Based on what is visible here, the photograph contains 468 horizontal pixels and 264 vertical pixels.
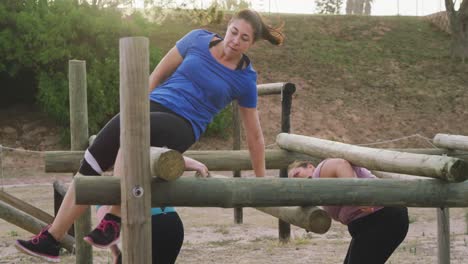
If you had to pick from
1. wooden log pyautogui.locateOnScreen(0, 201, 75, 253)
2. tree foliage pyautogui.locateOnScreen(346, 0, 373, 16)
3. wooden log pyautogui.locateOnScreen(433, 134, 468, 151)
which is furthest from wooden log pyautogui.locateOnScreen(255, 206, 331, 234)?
tree foliage pyautogui.locateOnScreen(346, 0, 373, 16)

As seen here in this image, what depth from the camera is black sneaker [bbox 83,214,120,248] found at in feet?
10.3

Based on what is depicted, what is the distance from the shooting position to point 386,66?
22500mm

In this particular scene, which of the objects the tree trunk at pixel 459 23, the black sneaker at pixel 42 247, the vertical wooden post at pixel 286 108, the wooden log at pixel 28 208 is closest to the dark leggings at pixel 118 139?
the black sneaker at pixel 42 247

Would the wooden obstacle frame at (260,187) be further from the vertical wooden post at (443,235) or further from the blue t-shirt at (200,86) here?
the vertical wooden post at (443,235)

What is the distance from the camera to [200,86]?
11.7ft

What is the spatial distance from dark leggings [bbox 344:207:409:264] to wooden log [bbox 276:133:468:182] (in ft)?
0.88

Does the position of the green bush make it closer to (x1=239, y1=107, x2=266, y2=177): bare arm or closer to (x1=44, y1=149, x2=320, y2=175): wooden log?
(x1=44, y1=149, x2=320, y2=175): wooden log

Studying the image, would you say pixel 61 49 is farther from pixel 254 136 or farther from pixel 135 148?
Result: pixel 135 148

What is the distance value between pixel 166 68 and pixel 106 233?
1040 mm

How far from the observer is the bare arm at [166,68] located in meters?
3.84

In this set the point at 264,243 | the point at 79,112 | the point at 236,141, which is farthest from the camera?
the point at 236,141

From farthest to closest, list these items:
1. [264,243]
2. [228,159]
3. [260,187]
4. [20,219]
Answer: [264,243], [20,219], [228,159], [260,187]

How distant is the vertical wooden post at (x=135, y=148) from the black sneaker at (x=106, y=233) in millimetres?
57

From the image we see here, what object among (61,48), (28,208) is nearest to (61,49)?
(61,48)
